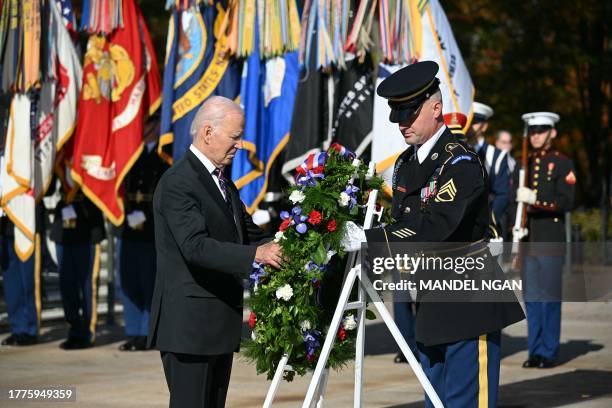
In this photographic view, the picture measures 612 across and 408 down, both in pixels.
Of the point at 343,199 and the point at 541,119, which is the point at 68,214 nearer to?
the point at 541,119

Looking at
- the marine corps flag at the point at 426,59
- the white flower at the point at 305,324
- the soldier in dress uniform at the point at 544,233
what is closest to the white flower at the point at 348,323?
the white flower at the point at 305,324

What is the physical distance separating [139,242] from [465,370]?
616 centimetres

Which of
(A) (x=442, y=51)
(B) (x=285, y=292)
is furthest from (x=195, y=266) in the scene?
(A) (x=442, y=51)

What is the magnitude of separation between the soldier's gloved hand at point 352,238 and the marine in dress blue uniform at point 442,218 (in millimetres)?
40

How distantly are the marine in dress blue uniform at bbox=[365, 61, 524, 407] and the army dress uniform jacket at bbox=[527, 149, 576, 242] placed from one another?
472 centimetres

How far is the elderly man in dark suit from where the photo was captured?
4961 millimetres

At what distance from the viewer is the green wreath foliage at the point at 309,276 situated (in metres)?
5.04

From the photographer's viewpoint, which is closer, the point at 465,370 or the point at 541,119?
the point at 465,370

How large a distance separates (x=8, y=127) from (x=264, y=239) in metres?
5.60

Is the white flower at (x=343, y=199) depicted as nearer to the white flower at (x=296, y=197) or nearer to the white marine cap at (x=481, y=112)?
the white flower at (x=296, y=197)

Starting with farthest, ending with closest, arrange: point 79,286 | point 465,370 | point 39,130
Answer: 1. point 79,286
2. point 39,130
3. point 465,370

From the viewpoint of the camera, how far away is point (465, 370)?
17.5 ft

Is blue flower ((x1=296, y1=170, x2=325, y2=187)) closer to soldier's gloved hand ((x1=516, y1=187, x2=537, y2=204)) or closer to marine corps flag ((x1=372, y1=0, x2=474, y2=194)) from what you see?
marine corps flag ((x1=372, y1=0, x2=474, y2=194))

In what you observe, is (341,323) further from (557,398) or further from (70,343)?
(70,343)
